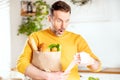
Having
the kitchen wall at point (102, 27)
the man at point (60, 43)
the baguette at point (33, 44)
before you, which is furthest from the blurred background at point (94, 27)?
the baguette at point (33, 44)

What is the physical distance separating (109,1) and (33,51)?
8.94 ft

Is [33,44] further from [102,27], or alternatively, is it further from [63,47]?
[102,27]

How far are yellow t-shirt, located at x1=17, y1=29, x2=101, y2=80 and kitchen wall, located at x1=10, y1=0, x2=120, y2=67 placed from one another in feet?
8.24

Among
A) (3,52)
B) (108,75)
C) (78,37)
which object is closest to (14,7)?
(3,52)

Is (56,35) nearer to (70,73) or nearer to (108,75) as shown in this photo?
(70,73)

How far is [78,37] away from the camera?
1400 millimetres

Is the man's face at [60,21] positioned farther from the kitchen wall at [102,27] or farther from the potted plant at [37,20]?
the potted plant at [37,20]

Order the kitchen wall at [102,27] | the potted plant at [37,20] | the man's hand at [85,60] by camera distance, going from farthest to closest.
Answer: the potted plant at [37,20]
the kitchen wall at [102,27]
the man's hand at [85,60]

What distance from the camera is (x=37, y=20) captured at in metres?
4.20

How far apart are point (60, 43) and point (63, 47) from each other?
0.08 feet

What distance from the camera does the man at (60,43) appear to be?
1249 millimetres

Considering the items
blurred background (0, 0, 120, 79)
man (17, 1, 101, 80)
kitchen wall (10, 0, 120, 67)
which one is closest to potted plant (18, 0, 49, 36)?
blurred background (0, 0, 120, 79)

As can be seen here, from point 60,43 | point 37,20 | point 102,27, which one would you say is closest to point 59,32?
point 60,43

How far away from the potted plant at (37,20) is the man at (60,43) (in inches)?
108
